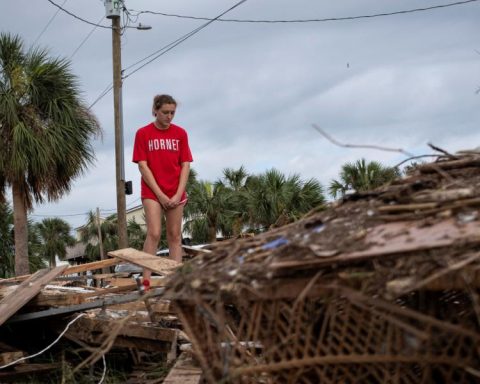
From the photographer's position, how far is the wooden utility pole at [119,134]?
736 inches

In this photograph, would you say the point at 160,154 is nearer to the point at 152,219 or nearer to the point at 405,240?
the point at 152,219

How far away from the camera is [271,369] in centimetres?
283

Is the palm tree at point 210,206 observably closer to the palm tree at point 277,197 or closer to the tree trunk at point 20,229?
the palm tree at point 277,197

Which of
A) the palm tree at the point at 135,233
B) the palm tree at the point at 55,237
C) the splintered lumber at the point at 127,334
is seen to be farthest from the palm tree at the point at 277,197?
the palm tree at the point at 55,237

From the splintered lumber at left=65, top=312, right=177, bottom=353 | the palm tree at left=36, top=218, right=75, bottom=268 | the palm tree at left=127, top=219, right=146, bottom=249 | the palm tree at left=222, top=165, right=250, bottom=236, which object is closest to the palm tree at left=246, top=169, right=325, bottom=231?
the palm tree at left=222, top=165, right=250, bottom=236

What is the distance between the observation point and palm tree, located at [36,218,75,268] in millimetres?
60438

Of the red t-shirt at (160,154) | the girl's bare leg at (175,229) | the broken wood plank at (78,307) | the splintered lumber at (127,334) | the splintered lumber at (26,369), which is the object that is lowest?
the splintered lumber at (26,369)

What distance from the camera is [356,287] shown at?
252 cm

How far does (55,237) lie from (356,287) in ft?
200

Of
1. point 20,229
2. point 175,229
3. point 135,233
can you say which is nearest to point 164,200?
point 175,229

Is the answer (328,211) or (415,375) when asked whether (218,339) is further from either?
(415,375)

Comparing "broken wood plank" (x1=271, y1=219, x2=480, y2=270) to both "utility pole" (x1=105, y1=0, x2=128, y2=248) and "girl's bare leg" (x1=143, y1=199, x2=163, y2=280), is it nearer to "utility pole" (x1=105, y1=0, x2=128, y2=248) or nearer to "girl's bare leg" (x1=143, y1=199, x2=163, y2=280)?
"girl's bare leg" (x1=143, y1=199, x2=163, y2=280)

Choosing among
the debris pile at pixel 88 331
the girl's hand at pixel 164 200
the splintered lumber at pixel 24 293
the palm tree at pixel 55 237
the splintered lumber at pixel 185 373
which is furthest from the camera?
A: the palm tree at pixel 55 237

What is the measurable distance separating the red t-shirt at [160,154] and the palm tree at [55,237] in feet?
178
